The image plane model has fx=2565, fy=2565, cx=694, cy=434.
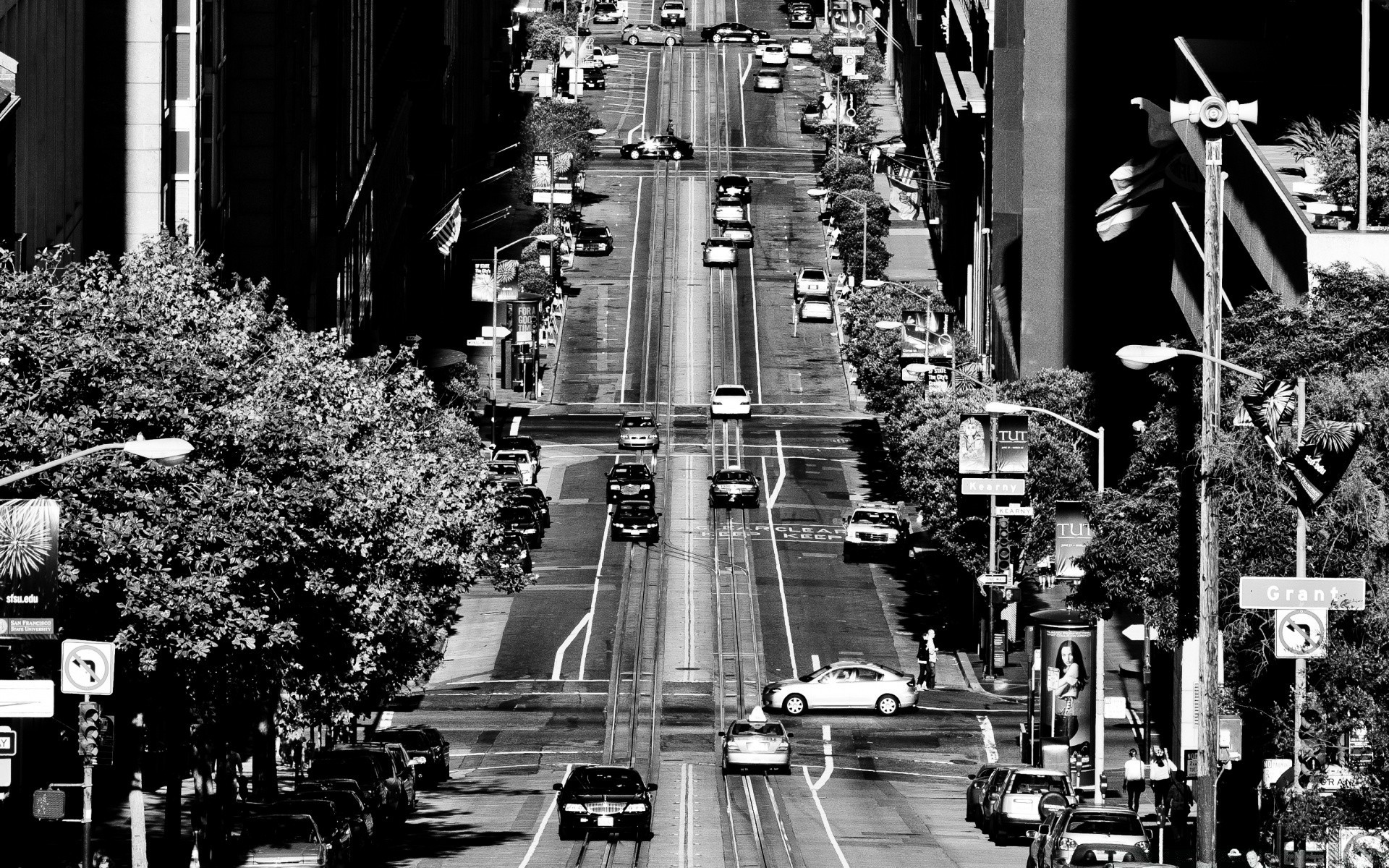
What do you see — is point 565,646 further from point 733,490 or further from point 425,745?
point 733,490

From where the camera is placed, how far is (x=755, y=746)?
55094mm

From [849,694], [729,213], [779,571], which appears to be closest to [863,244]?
[729,213]

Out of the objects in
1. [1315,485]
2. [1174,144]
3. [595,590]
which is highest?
[1174,144]

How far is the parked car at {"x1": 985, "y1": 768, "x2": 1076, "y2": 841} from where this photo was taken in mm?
44594

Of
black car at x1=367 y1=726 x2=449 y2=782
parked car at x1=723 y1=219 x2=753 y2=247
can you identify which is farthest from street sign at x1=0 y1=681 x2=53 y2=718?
parked car at x1=723 y1=219 x2=753 y2=247

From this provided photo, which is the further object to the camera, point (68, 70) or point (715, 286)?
point (715, 286)

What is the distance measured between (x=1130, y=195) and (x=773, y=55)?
5734 inches

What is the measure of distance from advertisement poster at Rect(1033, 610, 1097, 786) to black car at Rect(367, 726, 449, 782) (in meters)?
13.2

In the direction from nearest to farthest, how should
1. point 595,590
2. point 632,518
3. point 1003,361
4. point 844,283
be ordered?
point 595,590
point 632,518
point 1003,361
point 844,283

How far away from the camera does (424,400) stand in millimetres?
54375

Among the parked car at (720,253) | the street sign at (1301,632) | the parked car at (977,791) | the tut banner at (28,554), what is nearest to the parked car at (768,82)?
the parked car at (720,253)

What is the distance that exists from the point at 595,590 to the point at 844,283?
2302 inches

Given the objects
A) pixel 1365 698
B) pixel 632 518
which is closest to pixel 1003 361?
pixel 632 518

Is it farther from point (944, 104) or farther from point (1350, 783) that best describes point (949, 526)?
point (944, 104)
